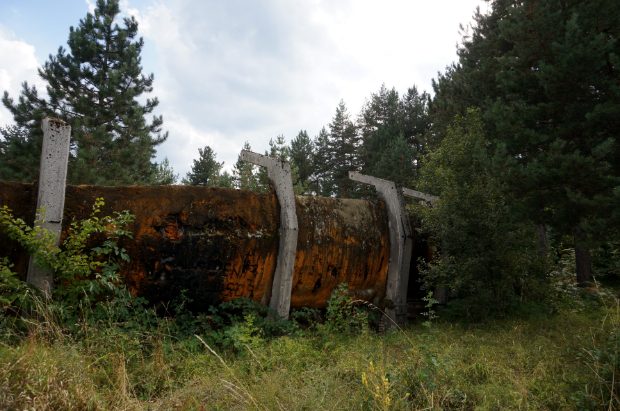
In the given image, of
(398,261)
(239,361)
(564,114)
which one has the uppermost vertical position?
(564,114)

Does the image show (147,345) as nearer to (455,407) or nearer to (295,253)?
(295,253)

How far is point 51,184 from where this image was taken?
13.4ft

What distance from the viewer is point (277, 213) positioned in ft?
18.1

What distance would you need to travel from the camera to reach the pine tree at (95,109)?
12080mm

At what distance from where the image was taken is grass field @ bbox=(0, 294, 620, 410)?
2600 millimetres

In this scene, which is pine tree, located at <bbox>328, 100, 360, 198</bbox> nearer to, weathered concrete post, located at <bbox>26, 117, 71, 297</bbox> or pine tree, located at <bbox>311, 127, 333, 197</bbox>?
pine tree, located at <bbox>311, 127, 333, 197</bbox>

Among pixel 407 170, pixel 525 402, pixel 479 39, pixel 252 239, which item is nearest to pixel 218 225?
pixel 252 239

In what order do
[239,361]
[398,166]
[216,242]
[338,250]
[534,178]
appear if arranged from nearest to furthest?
1. [239,361]
2. [216,242]
3. [338,250]
4. [534,178]
5. [398,166]

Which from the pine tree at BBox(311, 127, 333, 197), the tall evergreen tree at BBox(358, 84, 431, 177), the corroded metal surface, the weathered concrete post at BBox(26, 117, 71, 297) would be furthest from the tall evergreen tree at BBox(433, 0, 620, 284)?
the pine tree at BBox(311, 127, 333, 197)

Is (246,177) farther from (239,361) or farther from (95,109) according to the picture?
(239,361)

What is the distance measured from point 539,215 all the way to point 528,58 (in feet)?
11.4

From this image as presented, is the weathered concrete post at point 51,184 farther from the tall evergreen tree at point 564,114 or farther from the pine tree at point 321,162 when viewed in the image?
the pine tree at point 321,162

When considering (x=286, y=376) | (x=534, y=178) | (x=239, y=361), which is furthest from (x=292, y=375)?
(x=534, y=178)

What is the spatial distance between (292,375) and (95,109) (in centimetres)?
1406
